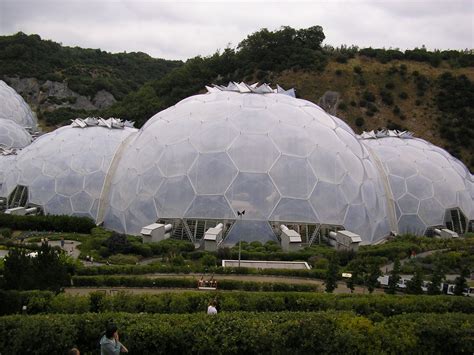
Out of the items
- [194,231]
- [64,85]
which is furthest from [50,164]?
[64,85]

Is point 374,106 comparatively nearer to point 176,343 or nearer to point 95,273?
point 95,273

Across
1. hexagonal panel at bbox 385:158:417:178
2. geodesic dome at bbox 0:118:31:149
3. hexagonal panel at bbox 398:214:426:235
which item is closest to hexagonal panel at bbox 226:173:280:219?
hexagonal panel at bbox 398:214:426:235

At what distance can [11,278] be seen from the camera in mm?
12977

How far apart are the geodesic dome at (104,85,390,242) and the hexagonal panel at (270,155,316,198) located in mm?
50

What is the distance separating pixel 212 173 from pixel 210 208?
5.99 ft

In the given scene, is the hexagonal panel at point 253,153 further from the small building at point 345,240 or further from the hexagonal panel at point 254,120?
the small building at point 345,240

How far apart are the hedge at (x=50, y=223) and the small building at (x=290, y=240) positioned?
1046 centimetres

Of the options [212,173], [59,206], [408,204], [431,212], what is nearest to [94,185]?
[59,206]

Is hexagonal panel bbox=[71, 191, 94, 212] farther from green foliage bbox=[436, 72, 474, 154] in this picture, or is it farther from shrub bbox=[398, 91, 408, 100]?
shrub bbox=[398, 91, 408, 100]

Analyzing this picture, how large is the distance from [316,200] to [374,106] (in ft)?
115

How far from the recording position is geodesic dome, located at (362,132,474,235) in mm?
27688

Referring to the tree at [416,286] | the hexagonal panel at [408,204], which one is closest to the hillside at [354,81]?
the hexagonal panel at [408,204]

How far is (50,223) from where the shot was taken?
2531 cm

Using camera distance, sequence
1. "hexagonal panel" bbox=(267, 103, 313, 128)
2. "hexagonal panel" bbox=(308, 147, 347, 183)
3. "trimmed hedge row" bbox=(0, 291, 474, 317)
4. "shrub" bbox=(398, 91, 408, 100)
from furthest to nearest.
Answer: "shrub" bbox=(398, 91, 408, 100) < "hexagonal panel" bbox=(267, 103, 313, 128) < "hexagonal panel" bbox=(308, 147, 347, 183) < "trimmed hedge row" bbox=(0, 291, 474, 317)
